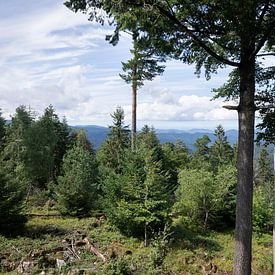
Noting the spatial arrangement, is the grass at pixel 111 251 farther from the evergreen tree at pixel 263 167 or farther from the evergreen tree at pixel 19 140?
the evergreen tree at pixel 263 167

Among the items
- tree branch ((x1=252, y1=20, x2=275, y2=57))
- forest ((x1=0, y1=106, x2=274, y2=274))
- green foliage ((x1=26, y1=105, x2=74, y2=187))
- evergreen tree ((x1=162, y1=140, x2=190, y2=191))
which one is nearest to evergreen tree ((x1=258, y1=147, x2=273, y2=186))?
evergreen tree ((x1=162, y1=140, x2=190, y2=191))

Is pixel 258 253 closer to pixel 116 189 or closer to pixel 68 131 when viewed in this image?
pixel 116 189

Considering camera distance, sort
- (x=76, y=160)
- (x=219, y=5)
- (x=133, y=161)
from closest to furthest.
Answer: (x=219, y=5) → (x=133, y=161) → (x=76, y=160)

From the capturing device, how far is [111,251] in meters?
14.5

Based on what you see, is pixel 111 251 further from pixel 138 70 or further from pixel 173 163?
pixel 173 163

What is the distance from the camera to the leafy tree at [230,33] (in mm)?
6105

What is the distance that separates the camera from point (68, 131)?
34.8 metres

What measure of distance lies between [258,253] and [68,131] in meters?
22.8

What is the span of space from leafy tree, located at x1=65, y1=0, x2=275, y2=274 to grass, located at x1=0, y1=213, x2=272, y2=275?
6.01 m

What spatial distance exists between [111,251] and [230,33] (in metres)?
10.9

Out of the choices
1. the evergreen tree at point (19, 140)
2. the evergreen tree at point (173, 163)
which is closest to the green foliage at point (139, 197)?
the evergreen tree at point (19, 140)

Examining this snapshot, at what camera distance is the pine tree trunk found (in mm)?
6598

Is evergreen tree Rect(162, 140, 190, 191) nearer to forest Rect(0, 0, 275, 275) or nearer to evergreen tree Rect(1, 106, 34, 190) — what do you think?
forest Rect(0, 0, 275, 275)

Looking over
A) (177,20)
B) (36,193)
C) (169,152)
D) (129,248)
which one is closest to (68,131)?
(36,193)
